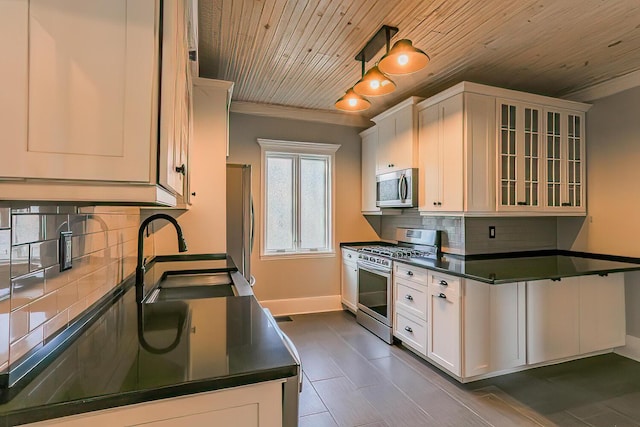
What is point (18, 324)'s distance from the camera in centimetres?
85

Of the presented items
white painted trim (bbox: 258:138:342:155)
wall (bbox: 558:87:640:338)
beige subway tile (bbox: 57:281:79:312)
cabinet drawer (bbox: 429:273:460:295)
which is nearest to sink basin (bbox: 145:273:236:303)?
beige subway tile (bbox: 57:281:79:312)

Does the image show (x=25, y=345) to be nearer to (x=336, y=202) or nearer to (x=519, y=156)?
(x=519, y=156)

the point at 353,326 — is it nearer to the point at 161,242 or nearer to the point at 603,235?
the point at 161,242

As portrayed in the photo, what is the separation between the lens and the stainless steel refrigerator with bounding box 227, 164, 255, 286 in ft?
10.6

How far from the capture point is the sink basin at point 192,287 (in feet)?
6.26

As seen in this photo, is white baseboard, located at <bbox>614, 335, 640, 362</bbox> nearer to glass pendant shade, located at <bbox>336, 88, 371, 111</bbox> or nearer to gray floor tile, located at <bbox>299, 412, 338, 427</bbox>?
gray floor tile, located at <bbox>299, 412, 338, 427</bbox>

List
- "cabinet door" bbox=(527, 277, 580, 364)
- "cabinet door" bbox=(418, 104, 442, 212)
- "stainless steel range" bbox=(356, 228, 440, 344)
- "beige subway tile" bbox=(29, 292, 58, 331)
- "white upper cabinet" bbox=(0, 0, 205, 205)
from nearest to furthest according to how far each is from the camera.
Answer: "white upper cabinet" bbox=(0, 0, 205, 205) < "beige subway tile" bbox=(29, 292, 58, 331) < "cabinet door" bbox=(527, 277, 580, 364) < "cabinet door" bbox=(418, 104, 442, 212) < "stainless steel range" bbox=(356, 228, 440, 344)

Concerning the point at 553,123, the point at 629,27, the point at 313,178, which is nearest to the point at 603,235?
the point at 553,123

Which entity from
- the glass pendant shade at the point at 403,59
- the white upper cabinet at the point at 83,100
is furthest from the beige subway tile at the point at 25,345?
the glass pendant shade at the point at 403,59

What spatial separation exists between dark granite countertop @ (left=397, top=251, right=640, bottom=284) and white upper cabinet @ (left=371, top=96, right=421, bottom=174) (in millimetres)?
1113

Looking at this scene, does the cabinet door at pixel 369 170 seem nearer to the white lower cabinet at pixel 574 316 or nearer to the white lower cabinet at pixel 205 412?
the white lower cabinet at pixel 574 316

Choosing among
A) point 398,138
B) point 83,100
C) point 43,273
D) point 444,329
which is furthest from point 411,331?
point 83,100

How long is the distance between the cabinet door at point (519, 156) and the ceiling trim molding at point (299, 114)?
192 cm

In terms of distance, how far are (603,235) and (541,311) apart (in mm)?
1258
